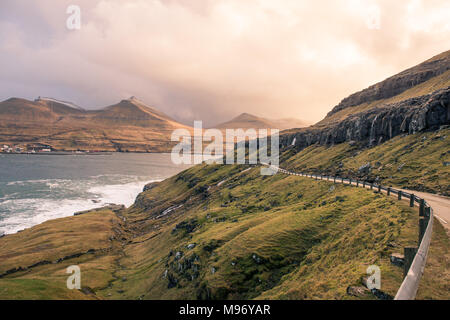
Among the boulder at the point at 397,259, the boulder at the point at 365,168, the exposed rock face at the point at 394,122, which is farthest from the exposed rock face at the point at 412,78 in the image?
the boulder at the point at 397,259

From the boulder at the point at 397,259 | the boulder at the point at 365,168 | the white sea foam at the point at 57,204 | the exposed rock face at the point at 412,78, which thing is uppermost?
the exposed rock face at the point at 412,78

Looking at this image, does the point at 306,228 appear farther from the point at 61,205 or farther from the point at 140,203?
the point at 61,205

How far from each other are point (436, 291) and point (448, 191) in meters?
33.5

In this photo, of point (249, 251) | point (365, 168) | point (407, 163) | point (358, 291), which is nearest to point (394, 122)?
point (365, 168)

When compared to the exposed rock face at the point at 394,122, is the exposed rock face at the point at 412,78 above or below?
above

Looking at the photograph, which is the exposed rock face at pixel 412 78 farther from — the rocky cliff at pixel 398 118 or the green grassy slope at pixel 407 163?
the green grassy slope at pixel 407 163

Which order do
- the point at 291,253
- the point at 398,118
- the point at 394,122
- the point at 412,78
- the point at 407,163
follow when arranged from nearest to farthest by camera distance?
1. the point at 291,253
2. the point at 407,163
3. the point at 398,118
4. the point at 394,122
5. the point at 412,78

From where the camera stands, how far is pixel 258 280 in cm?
2602

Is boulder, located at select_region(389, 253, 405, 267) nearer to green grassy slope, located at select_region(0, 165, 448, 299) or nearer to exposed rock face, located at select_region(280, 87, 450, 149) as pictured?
green grassy slope, located at select_region(0, 165, 448, 299)

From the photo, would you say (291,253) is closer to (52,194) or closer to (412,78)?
(52,194)

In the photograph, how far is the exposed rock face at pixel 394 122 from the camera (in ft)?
214

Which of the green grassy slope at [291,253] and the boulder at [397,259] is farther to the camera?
the green grassy slope at [291,253]

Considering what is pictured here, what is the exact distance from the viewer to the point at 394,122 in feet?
268

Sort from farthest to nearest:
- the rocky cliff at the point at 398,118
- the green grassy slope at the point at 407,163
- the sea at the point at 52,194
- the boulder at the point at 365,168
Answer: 1. the sea at the point at 52,194
2. the rocky cliff at the point at 398,118
3. the boulder at the point at 365,168
4. the green grassy slope at the point at 407,163
